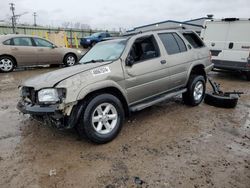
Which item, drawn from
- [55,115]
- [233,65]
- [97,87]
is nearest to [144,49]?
[97,87]

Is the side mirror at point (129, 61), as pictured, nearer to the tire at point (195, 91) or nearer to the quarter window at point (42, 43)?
the tire at point (195, 91)

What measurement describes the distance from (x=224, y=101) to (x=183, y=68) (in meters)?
1.39

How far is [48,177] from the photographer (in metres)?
3.10

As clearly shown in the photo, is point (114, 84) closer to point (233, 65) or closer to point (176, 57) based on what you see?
point (176, 57)

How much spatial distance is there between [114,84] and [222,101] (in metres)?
3.16

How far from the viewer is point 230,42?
9.17 meters

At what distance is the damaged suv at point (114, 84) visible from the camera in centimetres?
357

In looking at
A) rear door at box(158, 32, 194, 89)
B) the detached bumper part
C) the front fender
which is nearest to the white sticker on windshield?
the front fender

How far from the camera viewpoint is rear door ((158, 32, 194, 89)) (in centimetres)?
509

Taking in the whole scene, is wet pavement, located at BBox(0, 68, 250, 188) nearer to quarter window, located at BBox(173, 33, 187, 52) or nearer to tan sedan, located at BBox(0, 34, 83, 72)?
quarter window, located at BBox(173, 33, 187, 52)

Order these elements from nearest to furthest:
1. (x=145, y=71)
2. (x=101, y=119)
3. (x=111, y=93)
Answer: (x=101, y=119)
(x=111, y=93)
(x=145, y=71)

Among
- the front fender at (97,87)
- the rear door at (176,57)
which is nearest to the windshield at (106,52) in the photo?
the front fender at (97,87)

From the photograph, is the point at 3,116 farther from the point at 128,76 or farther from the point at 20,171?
the point at 128,76

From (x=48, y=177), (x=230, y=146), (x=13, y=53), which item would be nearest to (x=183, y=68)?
(x=230, y=146)
